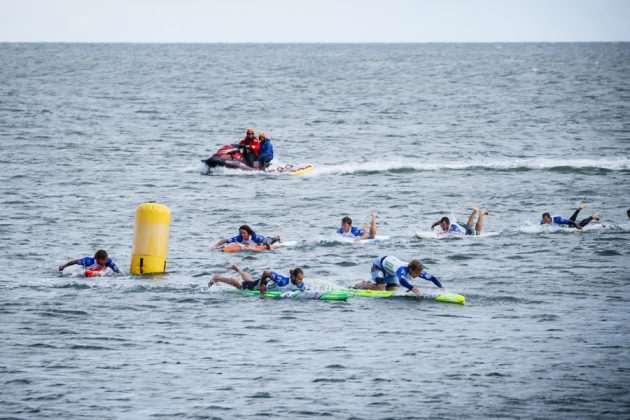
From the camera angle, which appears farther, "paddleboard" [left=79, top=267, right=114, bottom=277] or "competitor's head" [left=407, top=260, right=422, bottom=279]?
"paddleboard" [left=79, top=267, right=114, bottom=277]

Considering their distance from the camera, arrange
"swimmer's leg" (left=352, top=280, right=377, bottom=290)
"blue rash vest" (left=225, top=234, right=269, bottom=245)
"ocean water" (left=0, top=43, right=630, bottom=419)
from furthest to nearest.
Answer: "blue rash vest" (left=225, top=234, right=269, bottom=245) < "swimmer's leg" (left=352, top=280, right=377, bottom=290) < "ocean water" (left=0, top=43, right=630, bottom=419)

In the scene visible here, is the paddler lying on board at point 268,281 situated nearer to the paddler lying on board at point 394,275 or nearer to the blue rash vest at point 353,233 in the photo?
the paddler lying on board at point 394,275

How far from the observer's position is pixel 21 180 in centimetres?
4409

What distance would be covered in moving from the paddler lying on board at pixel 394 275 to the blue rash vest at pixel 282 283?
1.55 meters

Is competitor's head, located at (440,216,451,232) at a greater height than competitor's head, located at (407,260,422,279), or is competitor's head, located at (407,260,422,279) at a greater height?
competitor's head, located at (440,216,451,232)

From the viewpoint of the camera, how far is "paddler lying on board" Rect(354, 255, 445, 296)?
2327 centimetres

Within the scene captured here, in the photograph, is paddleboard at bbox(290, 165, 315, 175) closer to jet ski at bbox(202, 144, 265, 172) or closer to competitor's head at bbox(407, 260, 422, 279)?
jet ski at bbox(202, 144, 265, 172)

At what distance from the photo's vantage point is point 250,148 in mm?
45312

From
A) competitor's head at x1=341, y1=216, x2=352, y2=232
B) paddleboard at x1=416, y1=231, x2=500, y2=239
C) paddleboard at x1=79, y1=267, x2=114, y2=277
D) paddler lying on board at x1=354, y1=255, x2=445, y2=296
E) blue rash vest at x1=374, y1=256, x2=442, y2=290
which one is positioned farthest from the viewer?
paddleboard at x1=416, y1=231, x2=500, y2=239

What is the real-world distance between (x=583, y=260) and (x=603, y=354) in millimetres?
9202

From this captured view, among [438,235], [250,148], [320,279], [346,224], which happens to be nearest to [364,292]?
[320,279]

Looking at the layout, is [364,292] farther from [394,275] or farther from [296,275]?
[296,275]

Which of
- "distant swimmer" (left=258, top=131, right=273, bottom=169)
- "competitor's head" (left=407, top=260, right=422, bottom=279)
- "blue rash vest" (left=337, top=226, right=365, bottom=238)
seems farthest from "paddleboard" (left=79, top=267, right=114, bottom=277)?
"distant swimmer" (left=258, top=131, right=273, bottom=169)

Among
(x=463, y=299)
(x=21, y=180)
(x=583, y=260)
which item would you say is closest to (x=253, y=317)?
(x=463, y=299)
